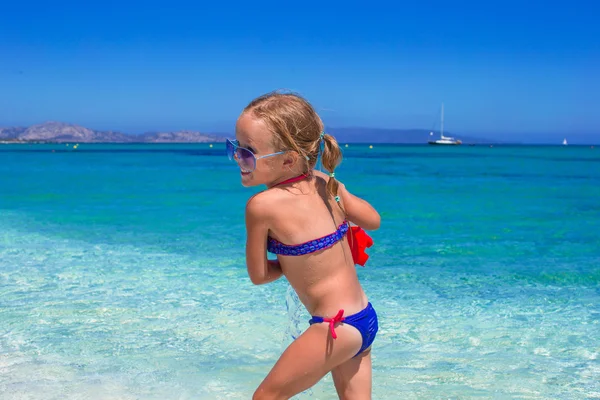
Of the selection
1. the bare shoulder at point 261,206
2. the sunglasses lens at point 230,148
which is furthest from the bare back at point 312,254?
the sunglasses lens at point 230,148

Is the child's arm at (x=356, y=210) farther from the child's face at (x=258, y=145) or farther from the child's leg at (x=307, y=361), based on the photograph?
the child's leg at (x=307, y=361)

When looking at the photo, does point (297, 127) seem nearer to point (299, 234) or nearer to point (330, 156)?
point (330, 156)

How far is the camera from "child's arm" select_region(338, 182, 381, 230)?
229 centimetres

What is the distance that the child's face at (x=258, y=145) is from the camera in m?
2.08

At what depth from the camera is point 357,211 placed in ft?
7.55

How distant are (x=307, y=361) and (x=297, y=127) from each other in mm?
756

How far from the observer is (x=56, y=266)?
6.77 m

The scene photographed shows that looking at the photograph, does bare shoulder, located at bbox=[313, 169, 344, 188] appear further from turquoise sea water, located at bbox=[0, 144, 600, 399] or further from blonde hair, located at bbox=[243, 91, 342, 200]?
turquoise sea water, located at bbox=[0, 144, 600, 399]

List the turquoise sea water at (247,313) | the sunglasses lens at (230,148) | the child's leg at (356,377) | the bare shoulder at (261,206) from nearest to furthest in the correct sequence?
the bare shoulder at (261,206) < the sunglasses lens at (230,148) < the child's leg at (356,377) < the turquoise sea water at (247,313)

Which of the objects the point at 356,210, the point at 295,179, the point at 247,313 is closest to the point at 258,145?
the point at 295,179

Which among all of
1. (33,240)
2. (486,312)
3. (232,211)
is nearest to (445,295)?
(486,312)

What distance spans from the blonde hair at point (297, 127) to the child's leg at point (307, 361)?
18.7 inches

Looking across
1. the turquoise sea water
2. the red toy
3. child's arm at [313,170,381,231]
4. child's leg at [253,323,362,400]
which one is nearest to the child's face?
child's arm at [313,170,381,231]

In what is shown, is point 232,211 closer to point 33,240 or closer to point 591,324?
point 33,240
